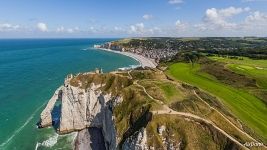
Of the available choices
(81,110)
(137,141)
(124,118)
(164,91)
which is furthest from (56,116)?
→ (137,141)

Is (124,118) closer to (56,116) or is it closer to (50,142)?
(50,142)

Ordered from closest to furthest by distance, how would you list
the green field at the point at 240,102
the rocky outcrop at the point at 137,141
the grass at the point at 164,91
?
1. the rocky outcrop at the point at 137,141
2. the green field at the point at 240,102
3. the grass at the point at 164,91

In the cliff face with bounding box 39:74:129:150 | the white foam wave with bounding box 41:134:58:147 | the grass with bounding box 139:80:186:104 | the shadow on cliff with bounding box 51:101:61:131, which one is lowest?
the white foam wave with bounding box 41:134:58:147

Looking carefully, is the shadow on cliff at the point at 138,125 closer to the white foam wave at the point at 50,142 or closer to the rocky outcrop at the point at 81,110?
the rocky outcrop at the point at 81,110

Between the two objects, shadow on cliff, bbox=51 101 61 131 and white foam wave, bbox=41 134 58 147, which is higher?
shadow on cliff, bbox=51 101 61 131

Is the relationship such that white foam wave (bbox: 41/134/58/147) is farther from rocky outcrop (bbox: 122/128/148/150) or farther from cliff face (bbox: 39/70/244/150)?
rocky outcrop (bbox: 122/128/148/150)

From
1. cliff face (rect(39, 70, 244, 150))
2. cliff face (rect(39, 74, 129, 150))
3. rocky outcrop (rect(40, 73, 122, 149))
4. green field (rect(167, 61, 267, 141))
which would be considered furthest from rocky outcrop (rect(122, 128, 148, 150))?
green field (rect(167, 61, 267, 141))

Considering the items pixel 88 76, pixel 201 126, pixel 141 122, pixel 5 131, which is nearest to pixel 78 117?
pixel 88 76

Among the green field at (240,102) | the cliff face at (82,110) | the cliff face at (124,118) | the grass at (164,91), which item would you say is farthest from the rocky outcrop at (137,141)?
the green field at (240,102)
